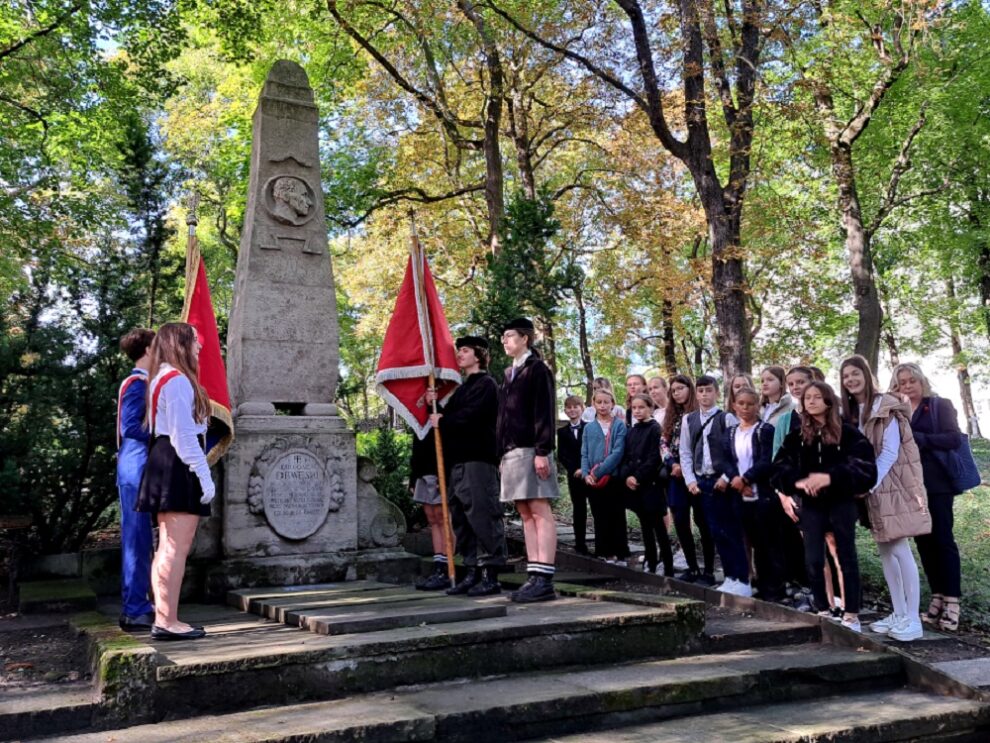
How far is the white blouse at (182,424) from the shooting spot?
4879 millimetres

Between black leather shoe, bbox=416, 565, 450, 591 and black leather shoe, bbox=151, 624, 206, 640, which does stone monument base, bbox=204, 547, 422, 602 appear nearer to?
black leather shoe, bbox=416, 565, 450, 591

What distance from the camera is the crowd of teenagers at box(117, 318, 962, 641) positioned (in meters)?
5.01

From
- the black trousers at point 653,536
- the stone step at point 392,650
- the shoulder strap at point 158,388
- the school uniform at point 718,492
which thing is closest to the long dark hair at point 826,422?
the school uniform at point 718,492

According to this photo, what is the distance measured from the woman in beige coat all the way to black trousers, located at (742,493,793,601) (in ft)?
2.46

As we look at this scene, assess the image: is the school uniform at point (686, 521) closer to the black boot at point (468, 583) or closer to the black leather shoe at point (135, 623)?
the black boot at point (468, 583)

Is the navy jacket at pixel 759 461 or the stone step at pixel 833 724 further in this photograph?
the navy jacket at pixel 759 461

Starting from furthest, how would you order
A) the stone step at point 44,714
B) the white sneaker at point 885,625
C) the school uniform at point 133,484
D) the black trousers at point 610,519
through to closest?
the black trousers at point 610,519 < the white sneaker at point 885,625 < the school uniform at point 133,484 < the stone step at point 44,714

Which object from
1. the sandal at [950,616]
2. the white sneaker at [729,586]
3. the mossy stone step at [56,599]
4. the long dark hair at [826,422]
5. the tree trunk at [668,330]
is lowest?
the sandal at [950,616]

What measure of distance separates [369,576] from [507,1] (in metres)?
10.2

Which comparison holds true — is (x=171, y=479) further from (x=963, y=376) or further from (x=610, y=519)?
(x=963, y=376)

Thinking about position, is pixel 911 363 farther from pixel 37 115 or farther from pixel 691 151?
pixel 37 115

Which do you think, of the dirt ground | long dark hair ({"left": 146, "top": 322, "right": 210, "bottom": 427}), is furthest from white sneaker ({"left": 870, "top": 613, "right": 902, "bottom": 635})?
the dirt ground

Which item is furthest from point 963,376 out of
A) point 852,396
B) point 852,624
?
point 852,624

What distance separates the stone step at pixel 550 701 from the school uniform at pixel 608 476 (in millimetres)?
2876
